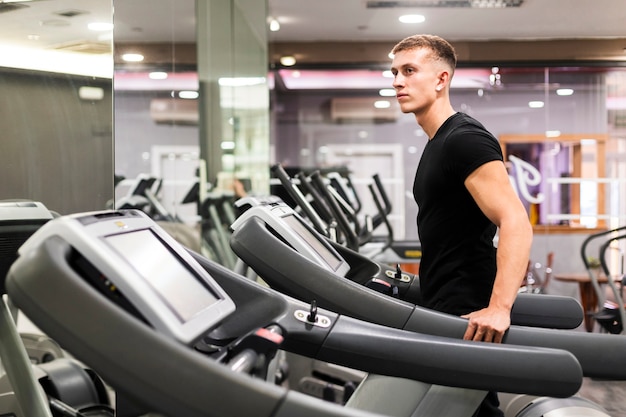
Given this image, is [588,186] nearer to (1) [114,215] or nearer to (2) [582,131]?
(2) [582,131]

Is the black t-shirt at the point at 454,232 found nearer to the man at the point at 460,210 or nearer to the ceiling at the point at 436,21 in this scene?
the man at the point at 460,210

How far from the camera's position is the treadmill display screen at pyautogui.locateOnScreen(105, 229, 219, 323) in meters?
1.06

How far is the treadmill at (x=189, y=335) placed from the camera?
36.4 inches

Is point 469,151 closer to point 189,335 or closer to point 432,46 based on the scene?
point 432,46

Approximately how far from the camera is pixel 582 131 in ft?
24.8

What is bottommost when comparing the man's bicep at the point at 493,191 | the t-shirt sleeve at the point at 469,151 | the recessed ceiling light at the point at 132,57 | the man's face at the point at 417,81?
the man's bicep at the point at 493,191

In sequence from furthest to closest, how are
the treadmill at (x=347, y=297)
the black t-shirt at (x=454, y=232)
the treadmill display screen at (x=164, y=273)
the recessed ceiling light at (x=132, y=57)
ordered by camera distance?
the recessed ceiling light at (x=132, y=57), the black t-shirt at (x=454, y=232), the treadmill at (x=347, y=297), the treadmill display screen at (x=164, y=273)

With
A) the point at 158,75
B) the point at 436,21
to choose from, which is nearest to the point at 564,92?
the point at 436,21

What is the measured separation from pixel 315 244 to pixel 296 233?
0.56 ft

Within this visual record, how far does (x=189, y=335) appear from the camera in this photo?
3.29 ft

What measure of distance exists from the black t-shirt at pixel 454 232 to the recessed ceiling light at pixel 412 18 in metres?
4.86

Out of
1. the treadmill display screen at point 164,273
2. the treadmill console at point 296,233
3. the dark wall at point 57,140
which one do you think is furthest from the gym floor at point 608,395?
the treadmill display screen at point 164,273

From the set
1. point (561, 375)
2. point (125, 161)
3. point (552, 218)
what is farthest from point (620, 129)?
point (561, 375)

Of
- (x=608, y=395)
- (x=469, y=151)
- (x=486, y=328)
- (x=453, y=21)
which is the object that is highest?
(x=453, y=21)
